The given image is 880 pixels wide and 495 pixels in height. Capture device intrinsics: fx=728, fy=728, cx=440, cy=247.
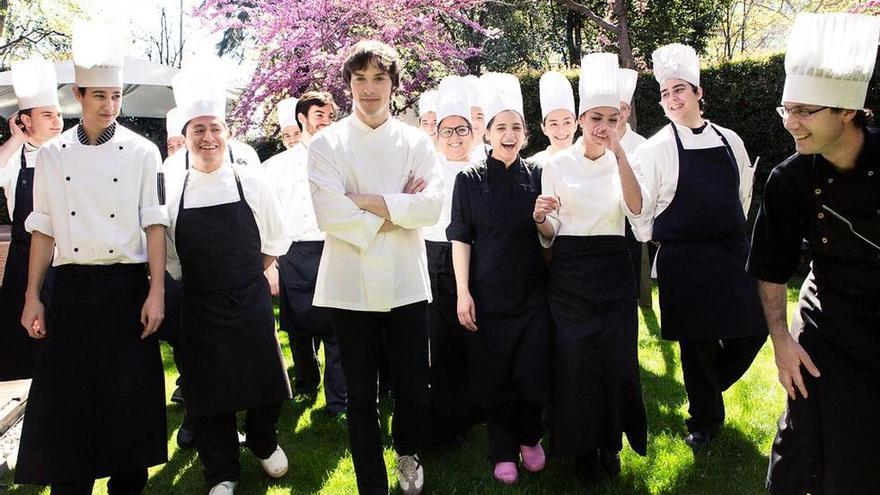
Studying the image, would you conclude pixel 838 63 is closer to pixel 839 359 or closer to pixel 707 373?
pixel 839 359

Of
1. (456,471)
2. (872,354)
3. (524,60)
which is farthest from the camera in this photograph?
(524,60)

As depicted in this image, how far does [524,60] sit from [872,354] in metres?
18.9

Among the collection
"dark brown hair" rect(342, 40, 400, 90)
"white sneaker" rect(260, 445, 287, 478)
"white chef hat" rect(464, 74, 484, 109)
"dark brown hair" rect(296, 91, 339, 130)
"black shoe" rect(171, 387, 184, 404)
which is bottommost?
"black shoe" rect(171, 387, 184, 404)

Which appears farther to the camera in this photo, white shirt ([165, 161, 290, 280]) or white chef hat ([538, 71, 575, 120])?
white chef hat ([538, 71, 575, 120])

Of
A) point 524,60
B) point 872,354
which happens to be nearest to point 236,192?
point 872,354

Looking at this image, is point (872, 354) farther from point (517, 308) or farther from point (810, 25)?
point (517, 308)

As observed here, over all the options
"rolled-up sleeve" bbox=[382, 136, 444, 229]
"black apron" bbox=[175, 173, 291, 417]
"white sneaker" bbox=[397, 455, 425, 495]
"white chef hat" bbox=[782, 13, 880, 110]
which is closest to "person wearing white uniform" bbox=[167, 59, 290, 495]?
"black apron" bbox=[175, 173, 291, 417]

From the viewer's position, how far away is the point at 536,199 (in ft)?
12.2

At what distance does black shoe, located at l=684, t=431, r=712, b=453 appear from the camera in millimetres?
4109

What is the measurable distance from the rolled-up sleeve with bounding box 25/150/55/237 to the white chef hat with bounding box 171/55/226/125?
2.27 ft

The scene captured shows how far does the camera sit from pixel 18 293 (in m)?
4.29

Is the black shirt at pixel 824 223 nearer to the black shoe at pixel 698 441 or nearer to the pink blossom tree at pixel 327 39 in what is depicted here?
the black shoe at pixel 698 441

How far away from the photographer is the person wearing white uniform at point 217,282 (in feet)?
11.9

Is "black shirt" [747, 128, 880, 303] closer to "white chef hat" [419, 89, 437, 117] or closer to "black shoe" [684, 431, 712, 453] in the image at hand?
"black shoe" [684, 431, 712, 453]
